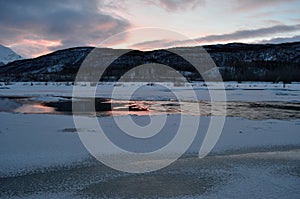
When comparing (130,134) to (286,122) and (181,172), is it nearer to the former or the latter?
(181,172)

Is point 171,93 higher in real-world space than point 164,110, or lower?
higher

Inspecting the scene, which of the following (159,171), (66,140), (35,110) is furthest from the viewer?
(35,110)

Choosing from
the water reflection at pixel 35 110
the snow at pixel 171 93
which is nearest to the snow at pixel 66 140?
the water reflection at pixel 35 110

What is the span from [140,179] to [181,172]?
839 mm

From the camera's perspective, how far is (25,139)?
25.8 feet

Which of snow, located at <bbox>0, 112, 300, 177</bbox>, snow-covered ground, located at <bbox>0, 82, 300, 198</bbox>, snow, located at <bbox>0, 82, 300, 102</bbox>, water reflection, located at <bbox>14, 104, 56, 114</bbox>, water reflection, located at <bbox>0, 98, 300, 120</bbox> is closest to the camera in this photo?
snow-covered ground, located at <bbox>0, 82, 300, 198</bbox>

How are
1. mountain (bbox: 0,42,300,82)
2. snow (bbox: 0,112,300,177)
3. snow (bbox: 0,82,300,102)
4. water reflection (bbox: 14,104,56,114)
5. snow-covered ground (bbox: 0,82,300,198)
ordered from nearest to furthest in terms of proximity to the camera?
snow-covered ground (bbox: 0,82,300,198)
snow (bbox: 0,112,300,177)
water reflection (bbox: 14,104,56,114)
snow (bbox: 0,82,300,102)
mountain (bbox: 0,42,300,82)

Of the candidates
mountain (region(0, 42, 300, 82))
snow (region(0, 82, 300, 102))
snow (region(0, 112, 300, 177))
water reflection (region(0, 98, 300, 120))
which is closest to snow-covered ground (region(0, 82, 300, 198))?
snow (region(0, 112, 300, 177))

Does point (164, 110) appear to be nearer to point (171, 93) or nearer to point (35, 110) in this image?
point (35, 110)

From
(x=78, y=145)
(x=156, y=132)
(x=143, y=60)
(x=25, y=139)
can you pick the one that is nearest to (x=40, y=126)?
(x=25, y=139)

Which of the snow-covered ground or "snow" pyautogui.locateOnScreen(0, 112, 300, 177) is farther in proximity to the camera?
"snow" pyautogui.locateOnScreen(0, 112, 300, 177)

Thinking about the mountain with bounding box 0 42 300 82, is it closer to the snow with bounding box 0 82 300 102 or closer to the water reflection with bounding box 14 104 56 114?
the snow with bounding box 0 82 300 102

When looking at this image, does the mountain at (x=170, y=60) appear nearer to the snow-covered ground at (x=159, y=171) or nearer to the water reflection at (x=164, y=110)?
the water reflection at (x=164, y=110)

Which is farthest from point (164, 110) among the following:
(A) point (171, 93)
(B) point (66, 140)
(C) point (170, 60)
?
(C) point (170, 60)
